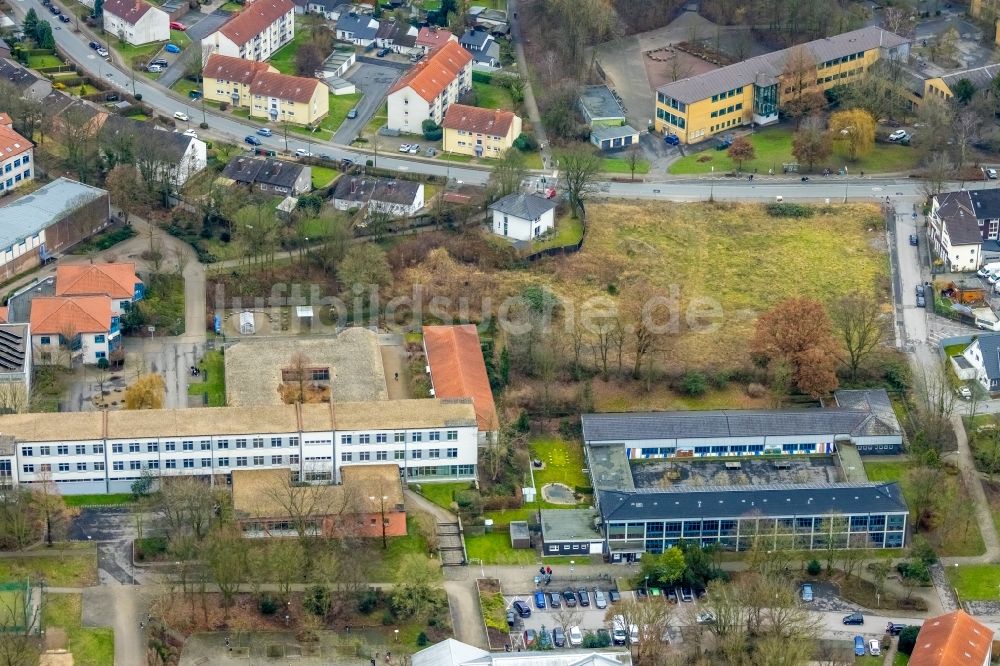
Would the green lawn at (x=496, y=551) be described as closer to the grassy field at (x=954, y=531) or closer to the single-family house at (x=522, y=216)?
the grassy field at (x=954, y=531)

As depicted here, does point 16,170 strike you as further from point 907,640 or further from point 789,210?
point 907,640

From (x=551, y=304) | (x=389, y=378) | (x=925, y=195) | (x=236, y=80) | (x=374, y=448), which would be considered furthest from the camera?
(x=236, y=80)

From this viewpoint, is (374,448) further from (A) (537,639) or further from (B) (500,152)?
(B) (500,152)

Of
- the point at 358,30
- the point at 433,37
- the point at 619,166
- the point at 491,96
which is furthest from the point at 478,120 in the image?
the point at 358,30

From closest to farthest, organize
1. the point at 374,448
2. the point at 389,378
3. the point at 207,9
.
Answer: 1. the point at 374,448
2. the point at 389,378
3. the point at 207,9

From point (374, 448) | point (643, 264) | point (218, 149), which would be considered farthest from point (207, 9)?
point (374, 448)

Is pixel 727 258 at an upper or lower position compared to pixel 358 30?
lower

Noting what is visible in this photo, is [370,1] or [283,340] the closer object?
[283,340]
